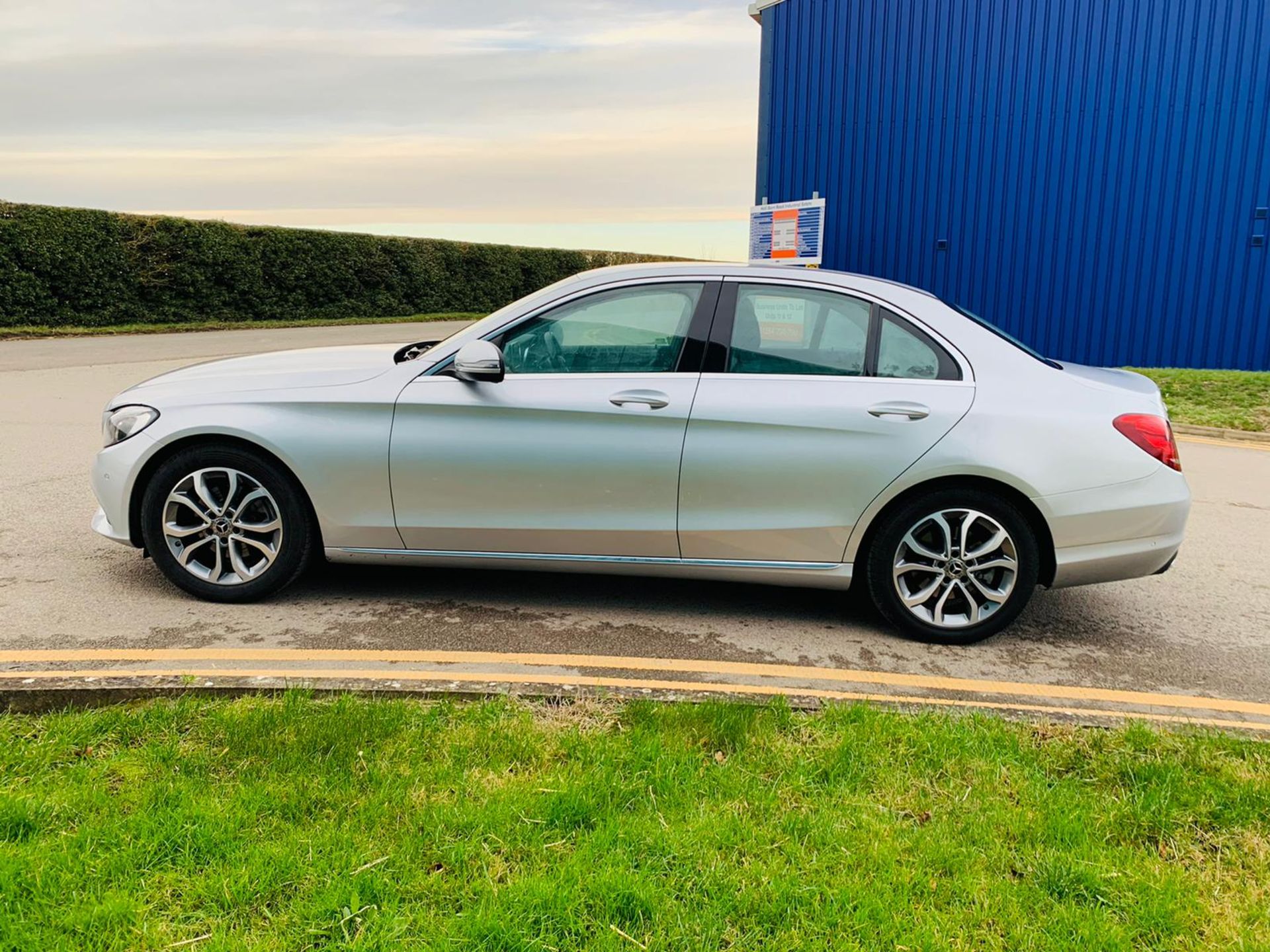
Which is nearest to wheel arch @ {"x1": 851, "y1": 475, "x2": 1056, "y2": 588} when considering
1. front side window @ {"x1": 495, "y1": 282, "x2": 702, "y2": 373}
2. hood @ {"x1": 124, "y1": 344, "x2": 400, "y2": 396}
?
front side window @ {"x1": 495, "y1": 282, "x2": 702, "y2": 373}

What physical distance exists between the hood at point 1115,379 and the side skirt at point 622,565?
1.37 metres

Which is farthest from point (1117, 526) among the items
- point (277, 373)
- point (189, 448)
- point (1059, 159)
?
point (1059, 159)

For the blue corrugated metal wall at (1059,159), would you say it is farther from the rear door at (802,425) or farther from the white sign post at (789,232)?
the rear door at (802,425)

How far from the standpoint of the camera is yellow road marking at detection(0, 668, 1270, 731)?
3562 millimetres

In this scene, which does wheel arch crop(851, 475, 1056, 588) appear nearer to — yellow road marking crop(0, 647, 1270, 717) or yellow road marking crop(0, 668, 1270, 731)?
yellow road marking crop(0, 647, 1270, 717)

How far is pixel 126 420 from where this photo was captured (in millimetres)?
4441

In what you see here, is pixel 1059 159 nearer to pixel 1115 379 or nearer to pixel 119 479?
pixel 1115 379

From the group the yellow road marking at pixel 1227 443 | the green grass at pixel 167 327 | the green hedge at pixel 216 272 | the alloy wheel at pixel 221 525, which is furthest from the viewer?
the green hedge at pixel 216 272

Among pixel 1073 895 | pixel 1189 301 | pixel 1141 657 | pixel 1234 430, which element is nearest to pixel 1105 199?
pixel 1189 301

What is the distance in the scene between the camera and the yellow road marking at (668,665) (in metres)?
3.84

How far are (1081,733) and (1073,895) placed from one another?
3.29 feet

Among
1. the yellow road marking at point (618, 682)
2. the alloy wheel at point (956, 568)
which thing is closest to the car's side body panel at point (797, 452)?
the alloy wheel at point (956, 568)

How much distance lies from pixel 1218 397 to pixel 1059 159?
197 inches

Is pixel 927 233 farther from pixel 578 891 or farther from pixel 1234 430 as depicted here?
pixel 578 891
